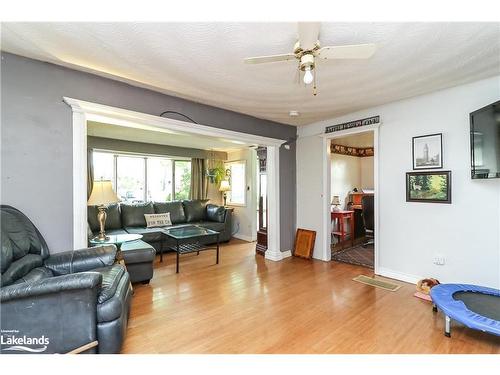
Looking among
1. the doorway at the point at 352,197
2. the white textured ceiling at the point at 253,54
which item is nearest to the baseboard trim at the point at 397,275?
the doorway at the point at 352,197

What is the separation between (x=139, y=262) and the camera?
305cm

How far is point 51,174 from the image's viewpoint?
2.25 meters

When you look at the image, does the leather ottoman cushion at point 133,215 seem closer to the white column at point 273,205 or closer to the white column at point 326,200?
the white column at point 273,205

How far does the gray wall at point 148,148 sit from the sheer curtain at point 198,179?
18cm

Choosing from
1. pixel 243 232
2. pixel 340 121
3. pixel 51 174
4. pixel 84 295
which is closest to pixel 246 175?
pixel 243 232

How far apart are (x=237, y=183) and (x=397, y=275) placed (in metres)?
4.08

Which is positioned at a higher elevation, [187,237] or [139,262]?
[187,237]

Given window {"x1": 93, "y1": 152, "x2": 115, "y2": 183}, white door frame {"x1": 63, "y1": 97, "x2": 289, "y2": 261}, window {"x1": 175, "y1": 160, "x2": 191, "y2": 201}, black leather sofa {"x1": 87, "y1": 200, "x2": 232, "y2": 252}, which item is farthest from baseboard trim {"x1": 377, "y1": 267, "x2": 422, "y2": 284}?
window {"x1": 93, "y1": 152, "x2": 115, "y2": 183}

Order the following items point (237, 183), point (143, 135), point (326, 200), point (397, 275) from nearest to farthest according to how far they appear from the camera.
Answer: point (397, 275), point (326, 200), point (143, 135), point (237, 183)

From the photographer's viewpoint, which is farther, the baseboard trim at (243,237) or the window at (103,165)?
the baseboard trim at (243,237)

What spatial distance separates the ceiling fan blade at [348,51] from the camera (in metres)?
1.57

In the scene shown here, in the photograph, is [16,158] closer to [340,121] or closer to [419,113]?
[340,121]

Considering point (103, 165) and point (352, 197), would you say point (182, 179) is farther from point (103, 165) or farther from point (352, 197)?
point (352, 197)

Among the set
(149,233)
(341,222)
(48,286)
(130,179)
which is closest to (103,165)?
(130,179)
